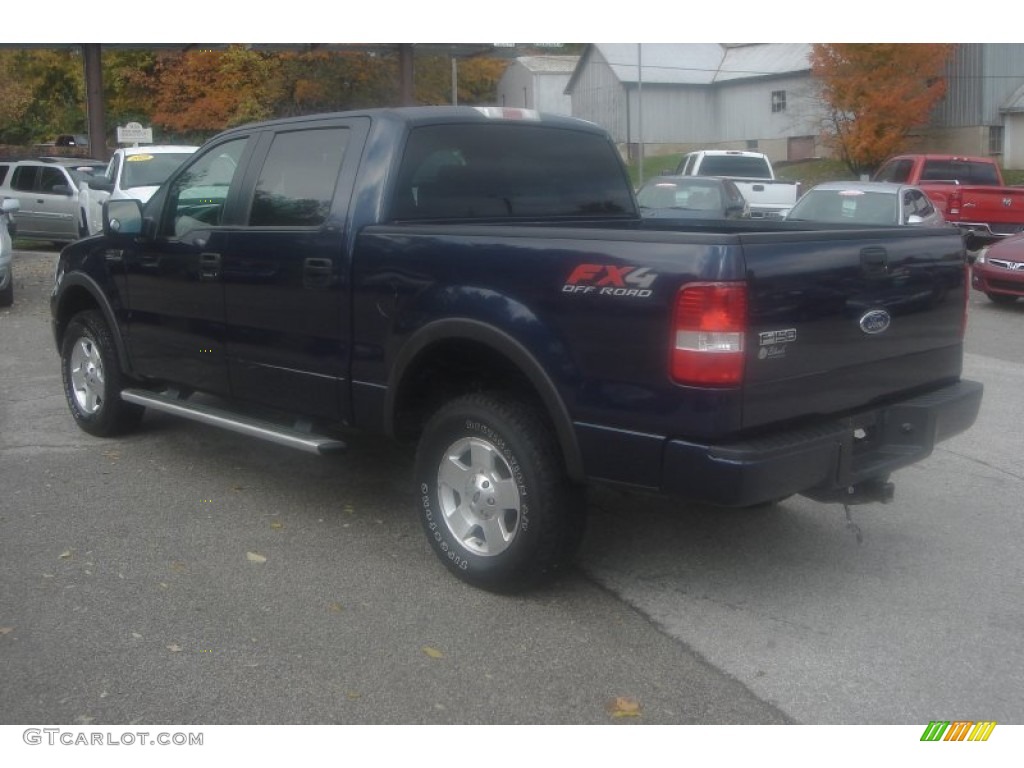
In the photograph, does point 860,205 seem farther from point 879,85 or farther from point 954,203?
point 879,85

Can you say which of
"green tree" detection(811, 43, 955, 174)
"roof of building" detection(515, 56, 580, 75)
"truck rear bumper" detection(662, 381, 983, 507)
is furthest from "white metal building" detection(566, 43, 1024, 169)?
"truck rear bumper" detection(662, 381, 983, 507)

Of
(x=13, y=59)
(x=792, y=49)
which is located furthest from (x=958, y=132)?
(x=13, y=59)

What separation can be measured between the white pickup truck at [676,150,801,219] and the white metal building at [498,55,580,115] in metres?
41.3

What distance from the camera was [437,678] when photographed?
13.9 ft

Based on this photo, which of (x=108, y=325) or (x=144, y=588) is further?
(x=108, y=325)

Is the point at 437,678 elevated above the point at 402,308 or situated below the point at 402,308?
below

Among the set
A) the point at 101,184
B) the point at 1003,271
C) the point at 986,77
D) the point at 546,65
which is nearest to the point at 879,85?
the point at 986,77

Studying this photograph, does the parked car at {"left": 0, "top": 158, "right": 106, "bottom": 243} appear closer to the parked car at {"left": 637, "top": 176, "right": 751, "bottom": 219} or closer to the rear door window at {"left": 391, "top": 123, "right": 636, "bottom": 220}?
the parked car at {"left": 637, "top": 176, "right": 751, "bottom": 219}

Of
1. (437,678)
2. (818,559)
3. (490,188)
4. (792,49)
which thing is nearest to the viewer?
(437,678)

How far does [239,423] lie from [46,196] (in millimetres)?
18136

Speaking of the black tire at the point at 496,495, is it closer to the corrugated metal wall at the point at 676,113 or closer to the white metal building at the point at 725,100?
the white metal building at the point at 725,100

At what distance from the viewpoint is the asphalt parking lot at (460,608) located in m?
4.08
